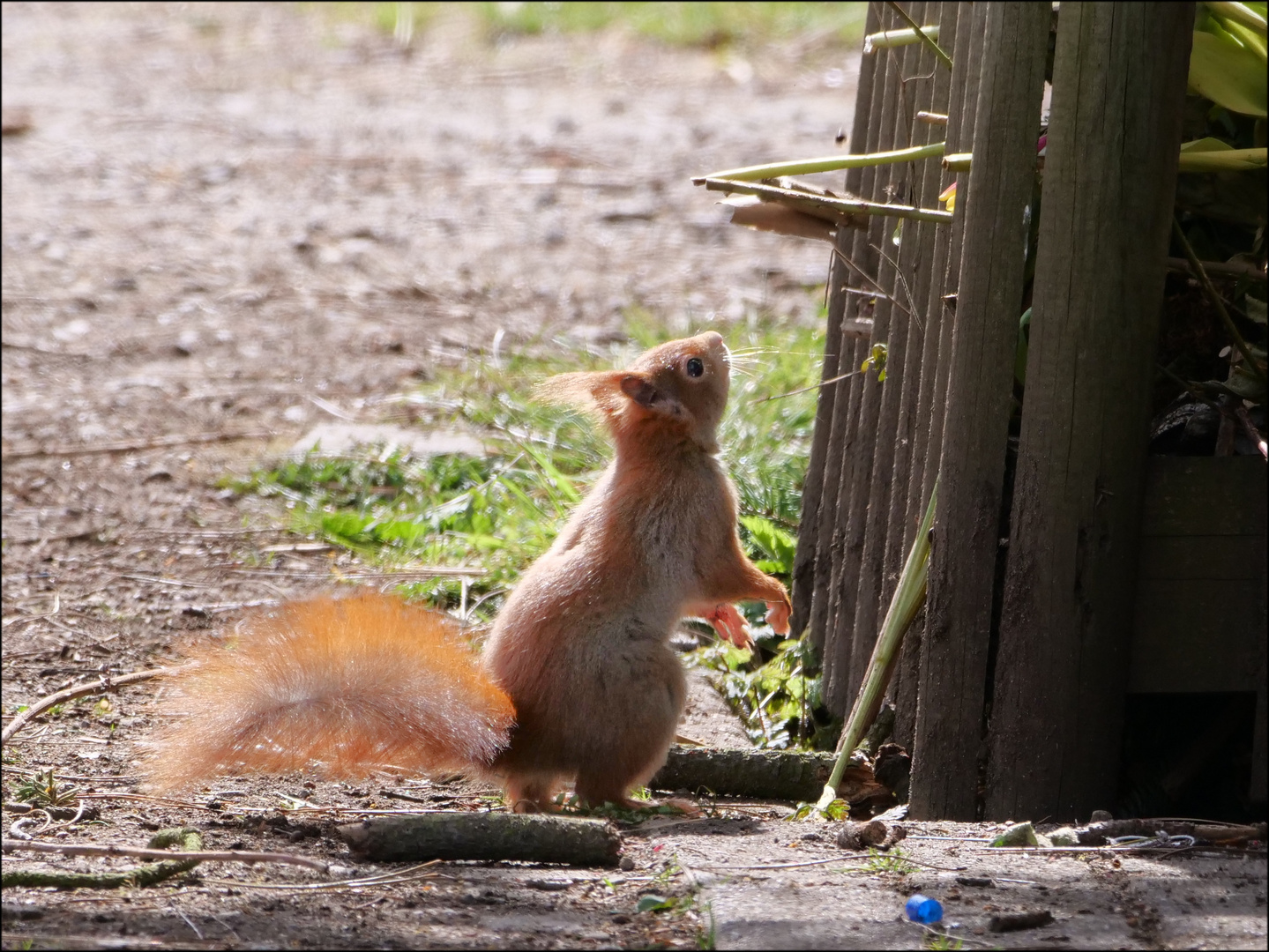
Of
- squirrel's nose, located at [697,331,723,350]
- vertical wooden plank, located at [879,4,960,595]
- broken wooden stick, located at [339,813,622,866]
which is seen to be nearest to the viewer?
broken wooden stick, located at [339,813,622,866]

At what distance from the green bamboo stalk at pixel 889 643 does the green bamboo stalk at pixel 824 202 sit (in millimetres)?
630

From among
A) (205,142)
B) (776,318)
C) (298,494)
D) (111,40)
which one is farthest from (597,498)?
(111,40)

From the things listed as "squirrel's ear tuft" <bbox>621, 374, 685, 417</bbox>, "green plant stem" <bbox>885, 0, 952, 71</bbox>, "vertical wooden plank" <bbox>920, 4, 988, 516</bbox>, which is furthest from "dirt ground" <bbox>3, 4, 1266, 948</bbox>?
"green plant stem" <bbox>885, 0, 952, 71</bbox>

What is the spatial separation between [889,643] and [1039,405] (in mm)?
733

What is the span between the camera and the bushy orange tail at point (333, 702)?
10.6 feet

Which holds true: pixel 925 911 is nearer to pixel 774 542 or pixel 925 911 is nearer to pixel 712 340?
pixel 712 340

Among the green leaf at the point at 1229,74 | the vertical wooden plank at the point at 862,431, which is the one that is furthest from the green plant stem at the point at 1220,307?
the vertical wooden plank at the point at 862,431

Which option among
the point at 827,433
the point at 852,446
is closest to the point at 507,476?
the point at 827,433

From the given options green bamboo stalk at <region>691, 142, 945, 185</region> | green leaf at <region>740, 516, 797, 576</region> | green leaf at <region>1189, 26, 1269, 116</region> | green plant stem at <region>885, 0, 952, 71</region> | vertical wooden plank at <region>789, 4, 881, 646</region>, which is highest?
green plant stem at <region>885, 0, 952, 71</region>

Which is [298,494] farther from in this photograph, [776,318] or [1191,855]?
[1191,855]

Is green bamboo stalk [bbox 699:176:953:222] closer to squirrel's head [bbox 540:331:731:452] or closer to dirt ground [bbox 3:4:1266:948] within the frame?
squirrel's head [bbox 540:331:731:452]

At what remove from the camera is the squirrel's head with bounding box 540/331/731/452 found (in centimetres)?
402

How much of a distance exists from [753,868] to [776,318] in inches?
191

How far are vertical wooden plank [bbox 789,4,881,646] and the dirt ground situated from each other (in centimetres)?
50
